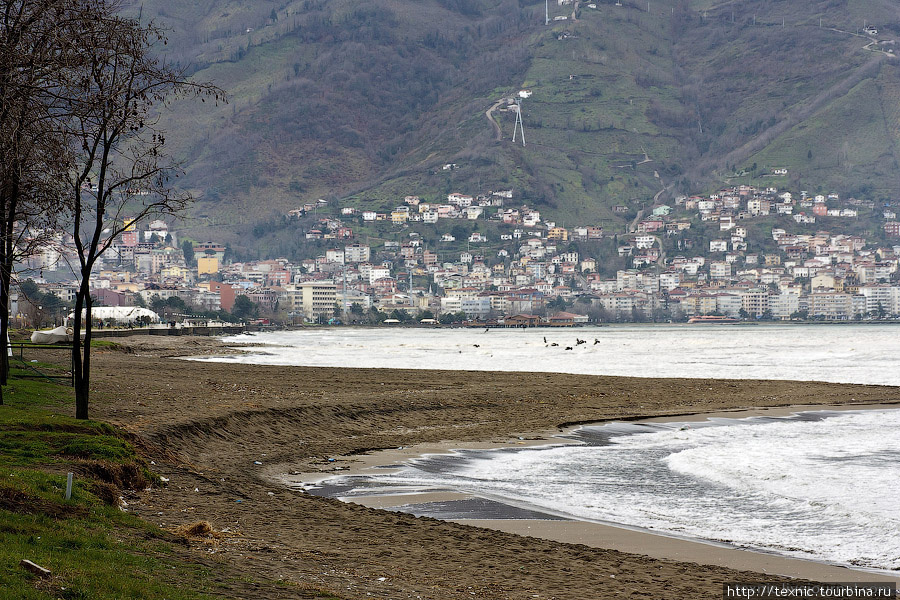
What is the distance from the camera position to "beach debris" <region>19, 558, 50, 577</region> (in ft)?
22.7

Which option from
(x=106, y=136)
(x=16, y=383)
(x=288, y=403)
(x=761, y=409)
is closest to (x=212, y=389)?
(x=288, y=403)

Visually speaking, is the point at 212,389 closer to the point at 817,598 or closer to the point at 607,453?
the point at 607,453

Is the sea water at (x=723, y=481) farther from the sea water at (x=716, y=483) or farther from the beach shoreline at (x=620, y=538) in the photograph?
the beach shoreline at (x=620, y=538)

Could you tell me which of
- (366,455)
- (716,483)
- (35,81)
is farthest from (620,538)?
(35,81)

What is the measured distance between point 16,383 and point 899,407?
77.0 feet

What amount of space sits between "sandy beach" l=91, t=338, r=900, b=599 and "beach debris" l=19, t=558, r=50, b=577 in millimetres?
1501

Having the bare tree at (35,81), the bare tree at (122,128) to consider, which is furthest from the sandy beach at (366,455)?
the bare tree at (35,81)

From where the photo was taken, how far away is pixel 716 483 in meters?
14.5

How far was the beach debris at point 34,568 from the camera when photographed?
22.7 ft

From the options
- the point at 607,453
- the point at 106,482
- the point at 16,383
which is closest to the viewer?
the point at 106,482

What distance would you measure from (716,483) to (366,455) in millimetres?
6293

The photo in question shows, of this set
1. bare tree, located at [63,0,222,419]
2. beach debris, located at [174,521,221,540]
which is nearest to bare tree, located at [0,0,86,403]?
bare tree, located at [63,0,222,419]

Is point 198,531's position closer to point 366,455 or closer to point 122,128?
point 122,128

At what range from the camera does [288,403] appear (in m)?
22.1
